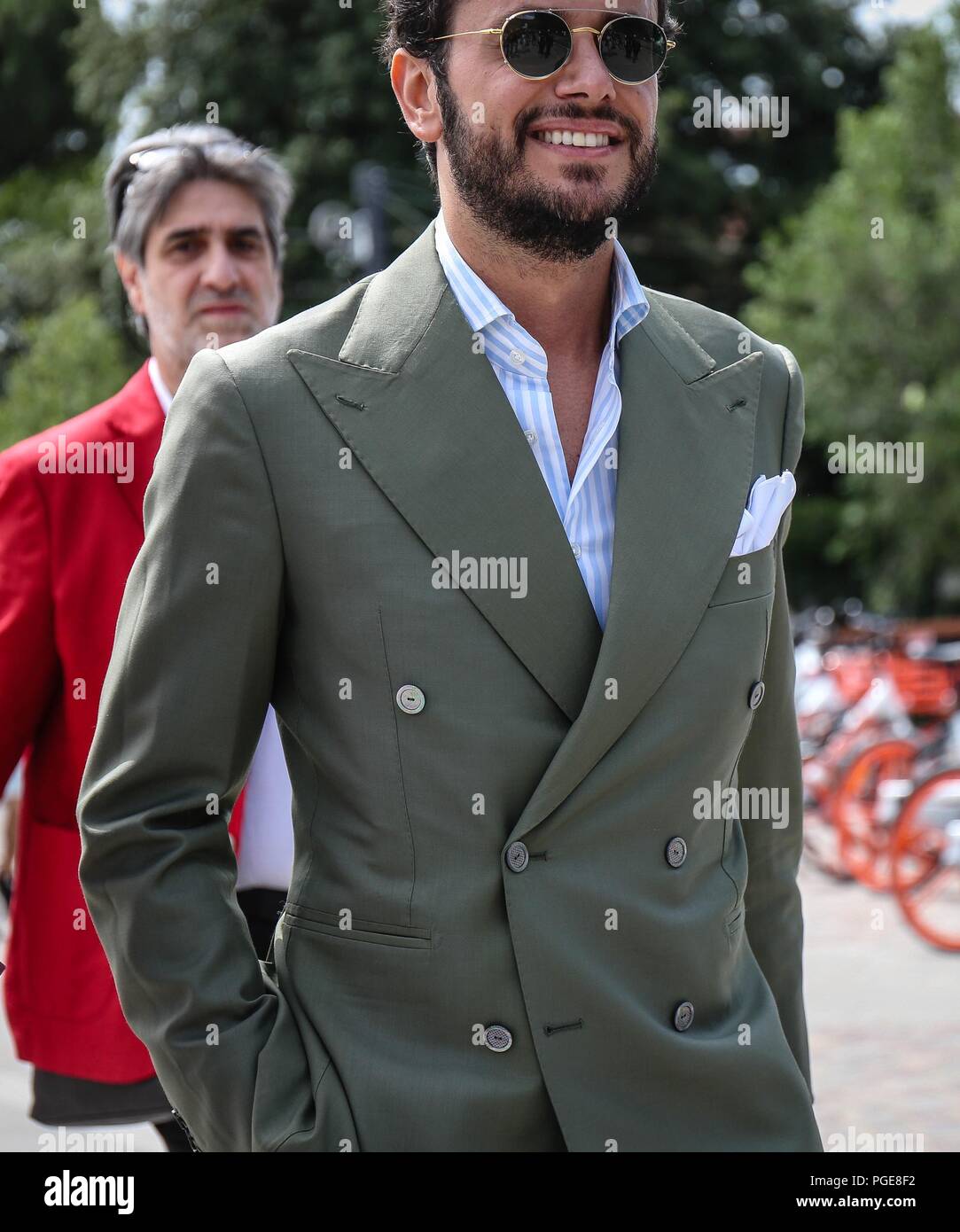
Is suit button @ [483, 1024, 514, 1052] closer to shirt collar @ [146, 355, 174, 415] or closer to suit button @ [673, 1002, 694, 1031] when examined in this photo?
suit button @ [673, 1002, 694, 1031]

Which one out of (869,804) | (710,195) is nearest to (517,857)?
(869,804)

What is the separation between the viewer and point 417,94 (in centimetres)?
227

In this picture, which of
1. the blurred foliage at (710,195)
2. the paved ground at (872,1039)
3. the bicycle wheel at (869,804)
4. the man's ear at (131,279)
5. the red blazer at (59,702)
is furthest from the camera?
the blurred foliage at (710,195)

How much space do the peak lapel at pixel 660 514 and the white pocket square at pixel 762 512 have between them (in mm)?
18

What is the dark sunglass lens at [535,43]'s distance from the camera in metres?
2.07

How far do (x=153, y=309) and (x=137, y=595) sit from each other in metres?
1.64

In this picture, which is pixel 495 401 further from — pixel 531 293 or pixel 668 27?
pixel 668 27

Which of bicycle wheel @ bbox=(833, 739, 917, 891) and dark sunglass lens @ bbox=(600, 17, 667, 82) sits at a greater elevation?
dark sunglass lens @ bbox=(600, 17, 667, 82)

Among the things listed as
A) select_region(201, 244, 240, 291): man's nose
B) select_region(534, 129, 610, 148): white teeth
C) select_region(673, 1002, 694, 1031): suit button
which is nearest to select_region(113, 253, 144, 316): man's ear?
select_region(201, 244, 240, 291): man's nose

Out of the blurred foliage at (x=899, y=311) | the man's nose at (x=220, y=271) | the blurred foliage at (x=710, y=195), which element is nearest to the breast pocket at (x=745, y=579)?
the man's nose at (x=220, y=271)

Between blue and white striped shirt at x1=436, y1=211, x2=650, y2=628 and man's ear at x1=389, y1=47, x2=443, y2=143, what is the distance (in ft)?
0.51

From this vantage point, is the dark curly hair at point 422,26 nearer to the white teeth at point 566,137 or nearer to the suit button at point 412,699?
the white teeth at point 566,137

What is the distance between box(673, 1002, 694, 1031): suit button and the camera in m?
2.06
